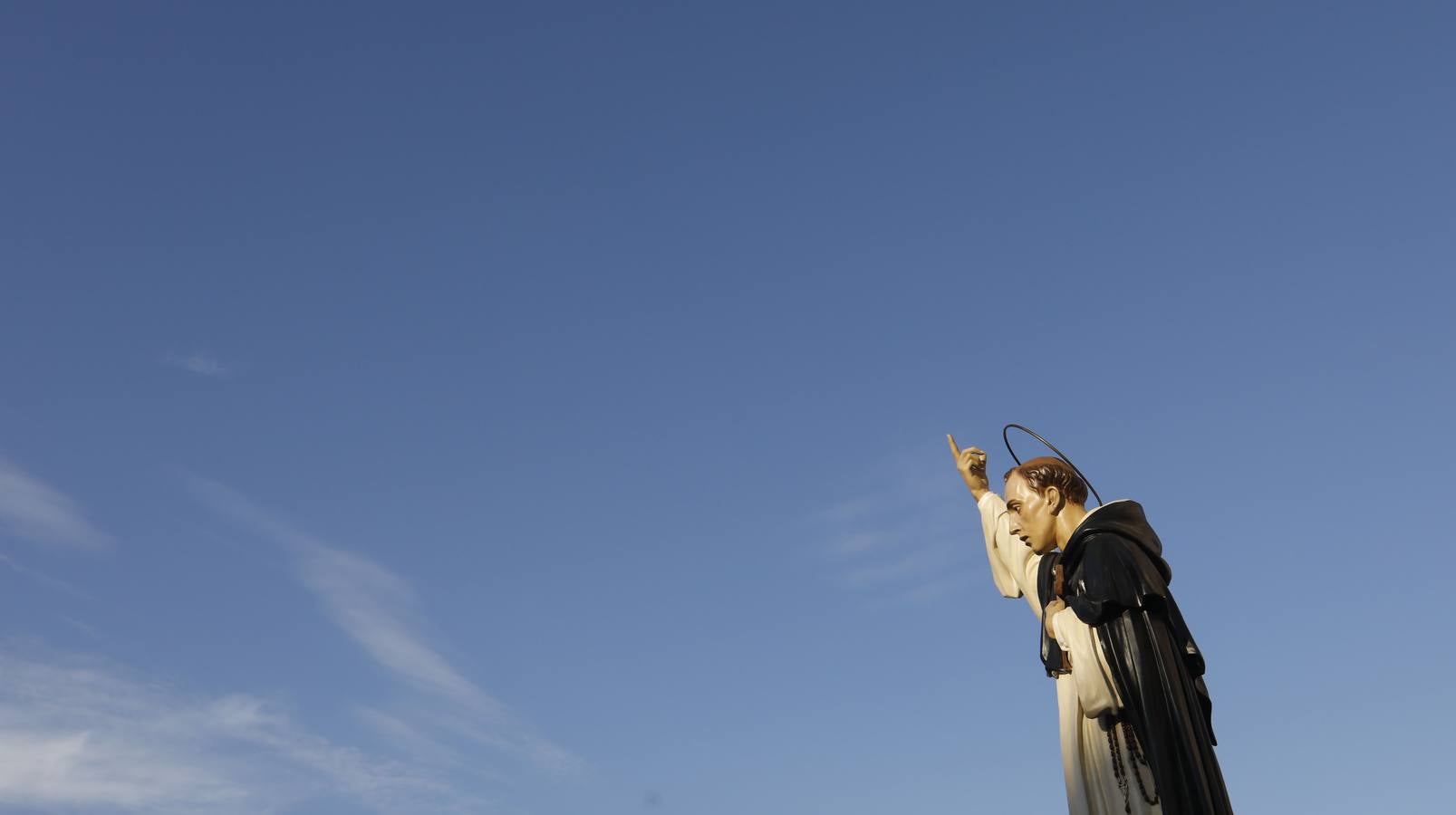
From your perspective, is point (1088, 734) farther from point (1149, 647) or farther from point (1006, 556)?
point (1006, 556)

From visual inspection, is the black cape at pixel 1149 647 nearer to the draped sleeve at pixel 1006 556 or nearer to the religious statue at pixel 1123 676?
the religious statue at pixel 1123 676

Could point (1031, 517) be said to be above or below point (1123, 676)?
above

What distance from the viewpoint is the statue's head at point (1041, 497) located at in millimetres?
12492

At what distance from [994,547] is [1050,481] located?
1347 millimetres

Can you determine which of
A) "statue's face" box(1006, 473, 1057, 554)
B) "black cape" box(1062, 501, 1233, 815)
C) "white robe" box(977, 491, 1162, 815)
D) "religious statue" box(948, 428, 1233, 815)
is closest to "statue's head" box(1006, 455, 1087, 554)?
"statue's face" box(1006, 473, 1057, 554)

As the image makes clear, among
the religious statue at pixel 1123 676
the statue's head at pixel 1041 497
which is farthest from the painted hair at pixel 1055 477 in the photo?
the religious statue at pixel 1123 676

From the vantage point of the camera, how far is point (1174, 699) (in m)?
10.2

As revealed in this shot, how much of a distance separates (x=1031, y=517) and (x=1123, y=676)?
2445 mm

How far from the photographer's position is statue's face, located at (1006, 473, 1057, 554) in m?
12.5

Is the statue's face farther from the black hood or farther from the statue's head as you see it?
→ the black hood

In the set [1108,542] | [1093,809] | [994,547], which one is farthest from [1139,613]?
[994,547]

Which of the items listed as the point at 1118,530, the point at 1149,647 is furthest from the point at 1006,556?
the point at 1149,647

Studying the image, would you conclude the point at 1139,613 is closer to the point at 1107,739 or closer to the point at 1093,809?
the point at 1107,739

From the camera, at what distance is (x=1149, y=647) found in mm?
10516
